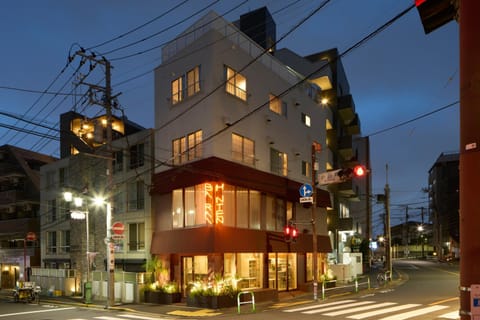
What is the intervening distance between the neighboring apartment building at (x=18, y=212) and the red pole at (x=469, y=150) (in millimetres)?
42288

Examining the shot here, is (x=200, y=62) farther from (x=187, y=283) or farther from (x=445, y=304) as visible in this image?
(x=445, y=304)

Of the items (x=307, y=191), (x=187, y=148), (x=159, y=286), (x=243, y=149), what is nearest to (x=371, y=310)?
(x=307, y=191)

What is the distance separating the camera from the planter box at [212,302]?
21795 millimetres

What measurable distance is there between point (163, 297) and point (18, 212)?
101ft

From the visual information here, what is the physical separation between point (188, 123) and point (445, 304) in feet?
52.0

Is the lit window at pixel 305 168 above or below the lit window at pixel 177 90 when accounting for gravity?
below

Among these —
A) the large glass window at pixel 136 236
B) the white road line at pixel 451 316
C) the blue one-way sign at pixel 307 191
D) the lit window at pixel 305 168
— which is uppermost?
the lit window at pixel 305 168

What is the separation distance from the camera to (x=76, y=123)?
36.3 metres

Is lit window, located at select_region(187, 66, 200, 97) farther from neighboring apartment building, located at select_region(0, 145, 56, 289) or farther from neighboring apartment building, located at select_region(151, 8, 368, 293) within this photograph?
neighboring apartment building, located at select_region(0, 145, 56, 289)

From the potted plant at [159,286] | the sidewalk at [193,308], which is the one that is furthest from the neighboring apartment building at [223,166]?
the sidewalk at [193,308]

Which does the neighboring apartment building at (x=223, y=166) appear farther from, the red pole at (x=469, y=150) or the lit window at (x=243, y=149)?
the red pole at (x=469, y=150)

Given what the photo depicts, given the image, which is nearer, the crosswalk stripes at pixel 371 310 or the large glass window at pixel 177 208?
the crosswalk stripes at pixel 371 310

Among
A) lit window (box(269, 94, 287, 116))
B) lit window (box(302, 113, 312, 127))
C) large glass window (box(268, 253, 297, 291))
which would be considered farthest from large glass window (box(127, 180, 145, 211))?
lit window (box(302, 113, 312, 127))

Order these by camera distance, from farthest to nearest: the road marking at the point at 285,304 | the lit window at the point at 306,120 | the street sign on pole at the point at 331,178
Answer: the lit window at the point at 306,120 < the road marking at the point at 285,304 < the street sign on pole at the point at 331,178
